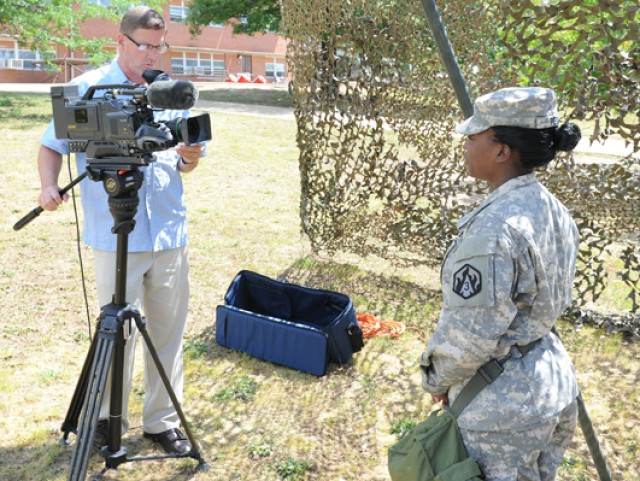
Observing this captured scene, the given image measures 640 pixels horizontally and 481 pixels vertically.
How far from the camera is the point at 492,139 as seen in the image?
1881 mm

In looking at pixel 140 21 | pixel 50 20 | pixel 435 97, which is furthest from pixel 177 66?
pixel 140 21

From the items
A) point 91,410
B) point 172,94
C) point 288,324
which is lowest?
point 288,324

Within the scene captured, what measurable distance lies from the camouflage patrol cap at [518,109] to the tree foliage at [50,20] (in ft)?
46.7

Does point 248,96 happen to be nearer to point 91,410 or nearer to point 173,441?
point 173,441

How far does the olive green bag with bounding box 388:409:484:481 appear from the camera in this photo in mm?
1848

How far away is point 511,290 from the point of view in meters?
1.80

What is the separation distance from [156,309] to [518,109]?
1.93m

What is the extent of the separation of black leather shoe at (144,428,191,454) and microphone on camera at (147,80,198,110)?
5.49 ft

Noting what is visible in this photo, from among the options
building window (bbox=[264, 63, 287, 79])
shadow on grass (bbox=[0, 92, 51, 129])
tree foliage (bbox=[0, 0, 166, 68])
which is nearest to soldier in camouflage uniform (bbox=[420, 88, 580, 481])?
shadow on grass (bbox=[0, 92, 51, 129])

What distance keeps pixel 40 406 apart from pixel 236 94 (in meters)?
19.9

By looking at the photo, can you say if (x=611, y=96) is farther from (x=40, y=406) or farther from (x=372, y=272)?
(x=40, y=406)

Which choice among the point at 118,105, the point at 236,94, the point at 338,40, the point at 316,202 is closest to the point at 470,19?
the point at 338,40

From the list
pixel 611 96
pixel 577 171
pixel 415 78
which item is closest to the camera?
pixel 611 96

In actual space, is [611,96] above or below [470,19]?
below
